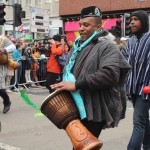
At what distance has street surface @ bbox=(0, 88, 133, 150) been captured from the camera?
589 centimetres

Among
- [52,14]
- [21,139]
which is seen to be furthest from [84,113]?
[52,14]

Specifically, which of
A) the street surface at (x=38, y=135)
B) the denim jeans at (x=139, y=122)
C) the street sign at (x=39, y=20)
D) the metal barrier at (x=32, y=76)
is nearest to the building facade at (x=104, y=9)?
the street sign at (x=39, y=20)

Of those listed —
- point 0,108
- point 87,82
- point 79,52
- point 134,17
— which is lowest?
point 0,108

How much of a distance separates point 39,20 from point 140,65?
15.1 meters

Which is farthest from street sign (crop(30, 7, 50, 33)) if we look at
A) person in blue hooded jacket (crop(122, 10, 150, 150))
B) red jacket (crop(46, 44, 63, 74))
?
person in blue hooded jacket (crop(122, 10, 150, 150))

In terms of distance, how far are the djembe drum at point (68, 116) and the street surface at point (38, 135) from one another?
2.46 m

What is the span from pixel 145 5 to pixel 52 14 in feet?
36.5

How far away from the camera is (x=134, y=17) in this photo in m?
4.69

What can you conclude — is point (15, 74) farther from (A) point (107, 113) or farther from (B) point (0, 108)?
(A) point (107, 113)

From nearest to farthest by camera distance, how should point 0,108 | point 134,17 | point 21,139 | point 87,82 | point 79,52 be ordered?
1. point 87,82
2. point 79,52
3. point 134,17
4. point 21,139
5. point 0,108

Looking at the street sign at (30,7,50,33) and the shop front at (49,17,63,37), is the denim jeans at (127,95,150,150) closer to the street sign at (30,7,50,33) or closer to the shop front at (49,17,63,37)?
the street sign at (30,7,50,33)

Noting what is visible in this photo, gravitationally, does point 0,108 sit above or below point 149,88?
below

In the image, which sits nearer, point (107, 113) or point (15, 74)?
point (107, 113)

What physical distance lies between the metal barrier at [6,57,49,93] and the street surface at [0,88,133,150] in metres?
4.60
